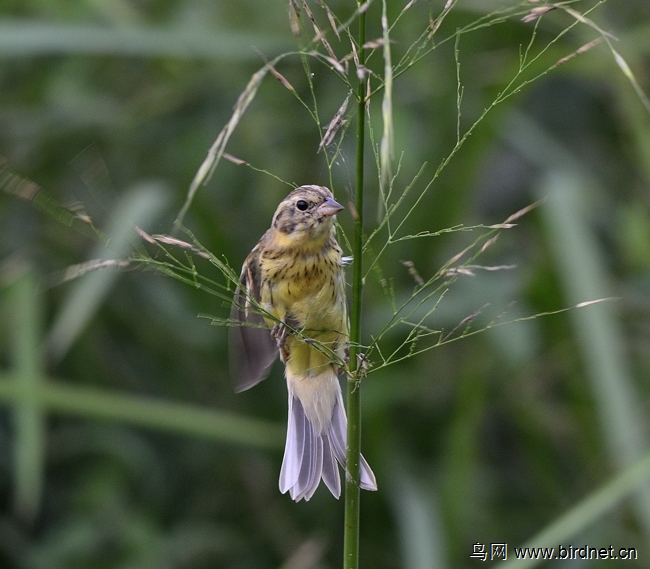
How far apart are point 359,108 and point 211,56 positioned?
239cm

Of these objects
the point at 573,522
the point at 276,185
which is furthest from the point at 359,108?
the point at 276,185

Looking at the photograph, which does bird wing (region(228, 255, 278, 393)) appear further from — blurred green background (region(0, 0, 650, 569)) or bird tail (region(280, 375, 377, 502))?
blurred green background (region(0, 0, 650, 569))

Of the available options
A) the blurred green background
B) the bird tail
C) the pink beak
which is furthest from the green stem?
the blurred green background

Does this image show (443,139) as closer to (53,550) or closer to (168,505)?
(168,505)

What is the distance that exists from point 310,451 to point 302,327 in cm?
25

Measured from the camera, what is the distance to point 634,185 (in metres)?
4.10

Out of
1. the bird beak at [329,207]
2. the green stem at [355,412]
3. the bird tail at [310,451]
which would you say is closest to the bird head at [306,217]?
the bird beak at [329,207]

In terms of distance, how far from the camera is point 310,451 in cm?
171

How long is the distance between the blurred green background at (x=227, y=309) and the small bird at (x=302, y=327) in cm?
88

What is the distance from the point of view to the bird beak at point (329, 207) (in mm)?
1562

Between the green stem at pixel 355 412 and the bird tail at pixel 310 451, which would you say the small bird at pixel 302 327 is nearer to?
the bird tail at pixel 310 451

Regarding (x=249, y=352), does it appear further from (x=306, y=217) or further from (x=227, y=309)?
(x=227, y=309)

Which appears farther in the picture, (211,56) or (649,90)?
(649,90)

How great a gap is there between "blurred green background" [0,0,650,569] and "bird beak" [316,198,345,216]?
1.20 meters
